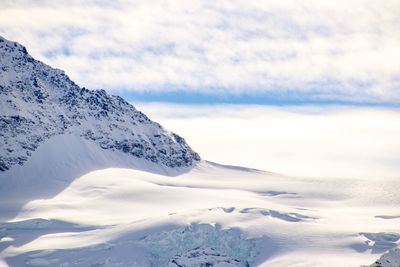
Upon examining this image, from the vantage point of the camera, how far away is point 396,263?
200m
